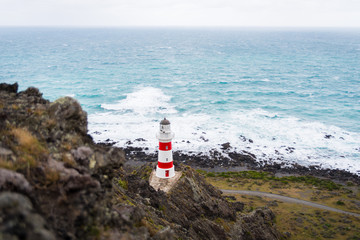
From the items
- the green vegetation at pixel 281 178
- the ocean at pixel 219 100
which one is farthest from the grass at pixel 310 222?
the ocean at pixel 219 100

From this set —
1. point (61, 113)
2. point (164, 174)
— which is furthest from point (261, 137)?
point (61, 113)

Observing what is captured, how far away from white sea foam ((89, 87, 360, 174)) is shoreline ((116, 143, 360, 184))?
1822mm

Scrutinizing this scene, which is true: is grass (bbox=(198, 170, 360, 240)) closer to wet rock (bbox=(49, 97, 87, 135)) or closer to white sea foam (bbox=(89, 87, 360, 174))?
white sea foam (bbox=(89, 87, 360, 174))

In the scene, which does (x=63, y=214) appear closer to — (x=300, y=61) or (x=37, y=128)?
(x=37, y=128)

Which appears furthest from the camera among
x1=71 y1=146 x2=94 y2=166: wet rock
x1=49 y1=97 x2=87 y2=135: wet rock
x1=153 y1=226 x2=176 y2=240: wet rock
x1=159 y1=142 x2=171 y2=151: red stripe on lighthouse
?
x1=159 y1=142 x2=171 y2=151: red stripe on lighthouse

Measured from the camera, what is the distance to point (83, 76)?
98750 millimetres

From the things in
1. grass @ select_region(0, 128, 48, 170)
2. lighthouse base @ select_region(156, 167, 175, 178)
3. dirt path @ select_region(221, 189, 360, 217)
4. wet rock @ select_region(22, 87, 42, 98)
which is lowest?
dirt path @ select_region(221, 189, 360, 217)

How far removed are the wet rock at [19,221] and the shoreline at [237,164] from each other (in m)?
35.3

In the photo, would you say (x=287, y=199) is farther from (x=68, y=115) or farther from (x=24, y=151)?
(x=24, y=151)

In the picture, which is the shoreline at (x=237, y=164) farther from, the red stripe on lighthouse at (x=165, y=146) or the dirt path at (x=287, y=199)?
the red stripe on lighthouse at (x=165, y=146)

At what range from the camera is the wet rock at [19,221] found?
584 cm

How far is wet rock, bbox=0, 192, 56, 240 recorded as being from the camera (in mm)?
5844

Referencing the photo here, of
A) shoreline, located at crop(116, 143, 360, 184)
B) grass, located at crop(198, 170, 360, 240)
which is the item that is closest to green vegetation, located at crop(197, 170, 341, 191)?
grass, located at crop(198, 170, 360, 240)

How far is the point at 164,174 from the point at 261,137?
110ft
